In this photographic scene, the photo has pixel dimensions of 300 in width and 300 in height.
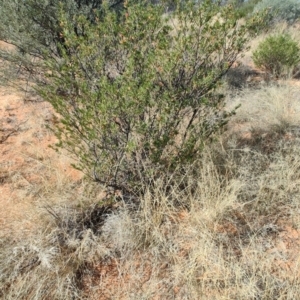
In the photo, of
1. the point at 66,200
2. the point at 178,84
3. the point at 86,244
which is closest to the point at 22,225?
the point at 66,200

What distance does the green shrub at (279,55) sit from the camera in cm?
518

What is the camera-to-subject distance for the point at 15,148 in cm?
340

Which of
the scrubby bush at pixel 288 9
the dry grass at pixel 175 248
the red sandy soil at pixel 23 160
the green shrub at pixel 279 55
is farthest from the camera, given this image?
the scrubby bush at pixel 288 9

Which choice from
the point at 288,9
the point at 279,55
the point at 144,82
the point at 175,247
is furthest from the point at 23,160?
the point at 288,9

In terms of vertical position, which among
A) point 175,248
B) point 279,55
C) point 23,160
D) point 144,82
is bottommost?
point 175,248

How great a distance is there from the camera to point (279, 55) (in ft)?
17.3

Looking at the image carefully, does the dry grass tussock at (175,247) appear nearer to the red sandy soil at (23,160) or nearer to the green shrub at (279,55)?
the red sandy soil at (23,160)

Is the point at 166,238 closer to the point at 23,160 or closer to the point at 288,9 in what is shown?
the point at 23,160

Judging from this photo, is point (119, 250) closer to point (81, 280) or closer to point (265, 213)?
point (81, 280)

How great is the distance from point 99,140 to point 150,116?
0.47 m

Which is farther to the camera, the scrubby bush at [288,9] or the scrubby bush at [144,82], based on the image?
the scrubby bush at [288,9]

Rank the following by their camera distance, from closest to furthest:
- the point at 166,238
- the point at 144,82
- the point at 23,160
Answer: the point at 144,82, the point at 166,238, the point at 23,160

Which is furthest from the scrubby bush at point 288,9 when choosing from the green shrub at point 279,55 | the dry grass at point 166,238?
the dry grass at point 166,238

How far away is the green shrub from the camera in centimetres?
518
